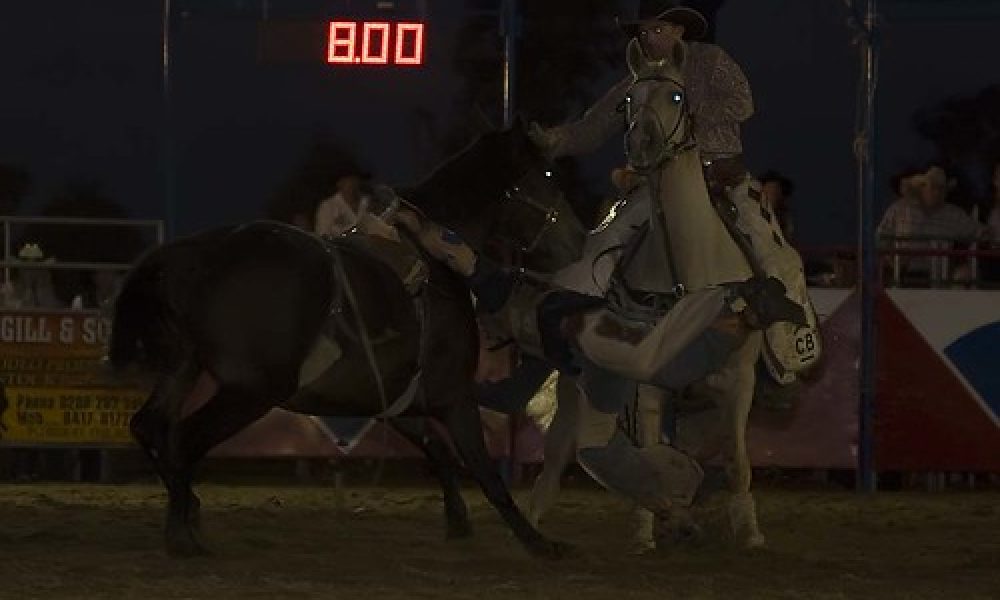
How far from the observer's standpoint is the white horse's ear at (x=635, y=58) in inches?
356

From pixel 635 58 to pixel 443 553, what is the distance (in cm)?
229

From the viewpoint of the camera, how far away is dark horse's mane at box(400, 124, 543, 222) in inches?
401

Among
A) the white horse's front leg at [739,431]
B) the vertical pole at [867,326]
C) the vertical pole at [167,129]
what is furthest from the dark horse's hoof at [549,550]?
the vertical pole at [867,326]

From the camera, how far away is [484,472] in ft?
31.6

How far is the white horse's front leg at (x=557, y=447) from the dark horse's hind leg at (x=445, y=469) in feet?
1.71

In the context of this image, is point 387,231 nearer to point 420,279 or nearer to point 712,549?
point 420,279

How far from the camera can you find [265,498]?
44.1 feet

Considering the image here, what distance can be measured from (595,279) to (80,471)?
5.93 metres

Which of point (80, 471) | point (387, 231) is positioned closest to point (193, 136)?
point (80, 471)

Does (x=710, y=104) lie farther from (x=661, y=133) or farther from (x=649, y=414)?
(x=649, y=414)

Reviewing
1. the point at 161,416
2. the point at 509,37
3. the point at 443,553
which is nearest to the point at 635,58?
the point at 443,553

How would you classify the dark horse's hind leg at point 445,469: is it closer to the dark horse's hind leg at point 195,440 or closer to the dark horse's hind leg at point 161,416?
the dark horse's hind leg at point 161,416

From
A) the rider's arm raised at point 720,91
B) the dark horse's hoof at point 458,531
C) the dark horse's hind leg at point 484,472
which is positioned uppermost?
the rider's arm raised at point 720,91

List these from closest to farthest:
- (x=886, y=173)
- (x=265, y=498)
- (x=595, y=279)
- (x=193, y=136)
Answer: (x=595, y=279)
(x=265, y=498)
(x=886, y=173)
(x=193, y=136)
